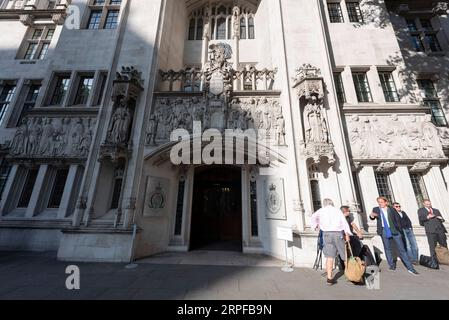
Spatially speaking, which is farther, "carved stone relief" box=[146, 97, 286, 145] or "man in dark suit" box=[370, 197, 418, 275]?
"carved stone relief" box=[146, 97, 286, 145]

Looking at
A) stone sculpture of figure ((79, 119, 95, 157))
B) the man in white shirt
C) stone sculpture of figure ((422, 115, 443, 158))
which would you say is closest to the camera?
the man in white shirt

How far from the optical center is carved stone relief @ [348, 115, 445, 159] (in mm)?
7734

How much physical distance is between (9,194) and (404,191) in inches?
640

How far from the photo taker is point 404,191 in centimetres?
757

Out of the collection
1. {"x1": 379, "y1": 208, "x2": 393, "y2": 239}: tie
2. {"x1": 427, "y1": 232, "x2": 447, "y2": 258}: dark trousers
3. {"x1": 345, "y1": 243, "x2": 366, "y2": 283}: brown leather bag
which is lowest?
{"x1": 345, "y1": 243, "x2": 366, "y2": 283}: brown leather bag

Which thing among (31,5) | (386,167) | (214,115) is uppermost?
(31,5)

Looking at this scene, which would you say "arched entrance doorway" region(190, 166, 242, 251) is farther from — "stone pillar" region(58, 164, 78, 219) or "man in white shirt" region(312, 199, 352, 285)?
"man in white shirt" region(312, 199, 352, 285)

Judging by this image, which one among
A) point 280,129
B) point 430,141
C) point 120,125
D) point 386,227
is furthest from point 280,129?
point 120,125

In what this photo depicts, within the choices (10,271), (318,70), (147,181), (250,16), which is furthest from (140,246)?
(250,16)

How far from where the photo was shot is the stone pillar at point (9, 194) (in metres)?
8.16

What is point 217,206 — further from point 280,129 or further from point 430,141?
point 430,141

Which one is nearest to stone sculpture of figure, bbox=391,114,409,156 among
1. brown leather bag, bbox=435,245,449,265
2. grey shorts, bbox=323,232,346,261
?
brown leather bag, bbox=435,245,449,265
